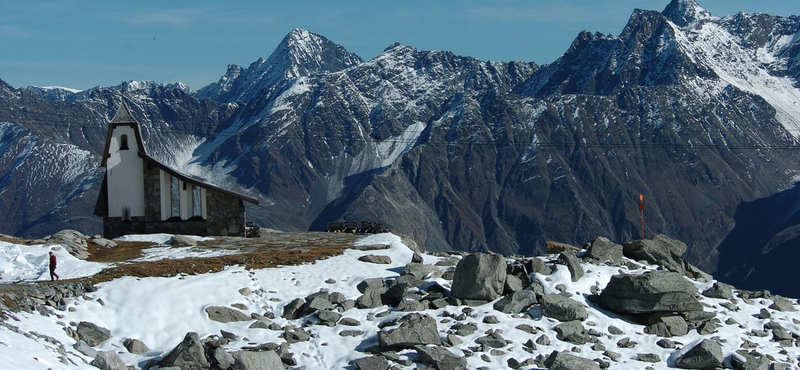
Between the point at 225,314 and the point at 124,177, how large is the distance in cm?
2687

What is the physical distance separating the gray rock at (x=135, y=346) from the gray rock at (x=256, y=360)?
11.7 feet

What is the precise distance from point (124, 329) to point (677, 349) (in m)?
19.6

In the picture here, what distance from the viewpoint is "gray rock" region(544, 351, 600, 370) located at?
33.2 m

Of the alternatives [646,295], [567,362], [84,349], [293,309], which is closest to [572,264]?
[646,295]

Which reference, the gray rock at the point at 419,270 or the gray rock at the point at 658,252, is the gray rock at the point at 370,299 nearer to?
the gray rock at the point at 419,270

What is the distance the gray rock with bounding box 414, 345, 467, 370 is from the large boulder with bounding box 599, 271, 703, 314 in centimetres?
823

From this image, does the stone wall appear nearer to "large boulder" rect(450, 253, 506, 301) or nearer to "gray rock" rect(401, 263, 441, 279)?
"gray rock" rect(401, 263, 441, 279)

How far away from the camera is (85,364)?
101 ft

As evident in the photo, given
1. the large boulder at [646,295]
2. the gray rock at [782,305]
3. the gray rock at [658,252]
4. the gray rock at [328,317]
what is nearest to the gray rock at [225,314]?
the gray rock at [328,317]

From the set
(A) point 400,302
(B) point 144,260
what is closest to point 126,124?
(B) point 144,260

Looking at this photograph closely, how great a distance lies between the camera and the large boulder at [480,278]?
38.6 metres

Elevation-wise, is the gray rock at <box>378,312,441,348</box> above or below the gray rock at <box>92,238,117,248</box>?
below

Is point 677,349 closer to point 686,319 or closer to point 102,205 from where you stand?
point 686,319

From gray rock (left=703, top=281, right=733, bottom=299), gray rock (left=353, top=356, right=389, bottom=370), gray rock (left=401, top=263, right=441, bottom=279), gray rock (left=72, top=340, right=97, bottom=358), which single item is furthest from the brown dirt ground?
gray rock (left=703, top=281, right=733, bottom=299)
